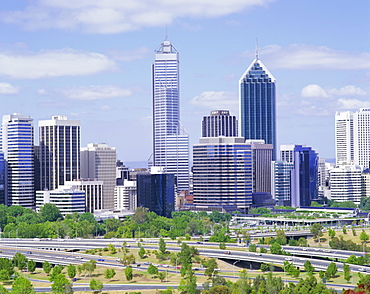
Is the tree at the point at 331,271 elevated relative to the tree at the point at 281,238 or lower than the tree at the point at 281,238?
lower

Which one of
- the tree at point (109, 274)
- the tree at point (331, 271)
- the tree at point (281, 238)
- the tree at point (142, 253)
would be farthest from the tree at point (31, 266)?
the tree at point (281, 238)

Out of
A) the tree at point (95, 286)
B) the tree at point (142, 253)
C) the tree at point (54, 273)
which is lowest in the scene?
the tree at point (95, 286)

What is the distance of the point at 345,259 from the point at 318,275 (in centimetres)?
1824

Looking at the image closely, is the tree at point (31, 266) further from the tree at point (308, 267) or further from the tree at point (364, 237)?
the tree at point (364, 237)

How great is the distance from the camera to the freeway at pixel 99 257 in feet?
461

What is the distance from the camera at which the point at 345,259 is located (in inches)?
5704

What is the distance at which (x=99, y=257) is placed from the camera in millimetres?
150000

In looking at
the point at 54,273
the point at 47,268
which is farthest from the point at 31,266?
the point at 54,273

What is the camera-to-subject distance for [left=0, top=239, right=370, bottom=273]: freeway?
140625mm

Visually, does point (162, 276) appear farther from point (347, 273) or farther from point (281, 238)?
point (281, 238)

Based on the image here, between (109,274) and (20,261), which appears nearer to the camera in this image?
(109,274)

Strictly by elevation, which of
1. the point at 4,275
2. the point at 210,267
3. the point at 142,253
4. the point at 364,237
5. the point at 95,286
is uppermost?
the point at 364,237

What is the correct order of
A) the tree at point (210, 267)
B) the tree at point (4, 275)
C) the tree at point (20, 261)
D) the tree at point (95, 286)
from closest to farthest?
the tree at point (95, 286)
the tree at point (4, 275)
the tree at point (210, 267)
the tree at point (20, 261)

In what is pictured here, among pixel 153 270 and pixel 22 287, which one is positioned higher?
pixel 153 270
